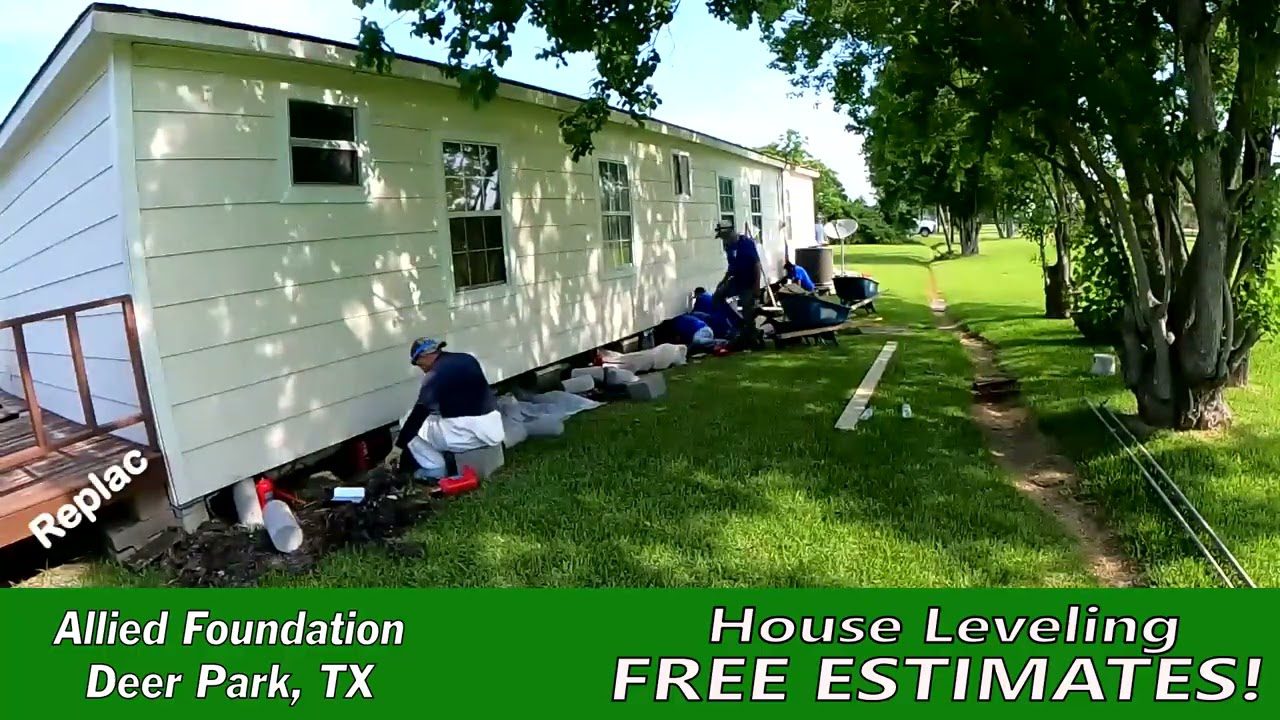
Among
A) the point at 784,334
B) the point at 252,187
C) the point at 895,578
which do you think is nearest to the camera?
the point at 895,578

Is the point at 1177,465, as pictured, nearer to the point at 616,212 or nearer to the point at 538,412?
Answer: the point at 538,412

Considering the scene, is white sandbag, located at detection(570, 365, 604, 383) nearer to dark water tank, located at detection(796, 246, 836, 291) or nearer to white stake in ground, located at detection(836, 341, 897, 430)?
white stake in ground, located at detection(836, 341, 897, 430)

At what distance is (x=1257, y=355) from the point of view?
33.2 feet

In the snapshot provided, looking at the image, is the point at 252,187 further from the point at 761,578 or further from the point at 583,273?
the point at 583,273

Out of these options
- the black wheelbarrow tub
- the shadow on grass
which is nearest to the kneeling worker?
the shadow on grass

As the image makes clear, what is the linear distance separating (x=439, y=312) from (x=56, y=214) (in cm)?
303

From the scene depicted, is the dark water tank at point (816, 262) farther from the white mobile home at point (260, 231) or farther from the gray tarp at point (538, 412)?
the gray tarp at point (538, 412)

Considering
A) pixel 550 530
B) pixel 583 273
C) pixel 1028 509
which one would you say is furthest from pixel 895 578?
pixel 583 273

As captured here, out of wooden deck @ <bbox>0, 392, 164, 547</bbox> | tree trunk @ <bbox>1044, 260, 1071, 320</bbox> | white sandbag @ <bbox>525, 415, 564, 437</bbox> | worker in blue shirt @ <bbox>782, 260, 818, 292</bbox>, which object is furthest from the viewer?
worker in blue shirt @ <bbox>782, 260, 818, 292</bbox>

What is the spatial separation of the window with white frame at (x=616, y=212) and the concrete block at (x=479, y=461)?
4.91m

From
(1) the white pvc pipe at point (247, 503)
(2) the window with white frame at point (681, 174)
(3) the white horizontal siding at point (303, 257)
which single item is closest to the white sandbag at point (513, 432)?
(3) the white horizontal siding at point (303, 257)

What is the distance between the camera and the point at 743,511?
5.39 m

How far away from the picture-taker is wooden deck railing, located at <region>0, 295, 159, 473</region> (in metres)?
4.74

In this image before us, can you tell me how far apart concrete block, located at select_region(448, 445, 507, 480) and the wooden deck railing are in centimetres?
196
